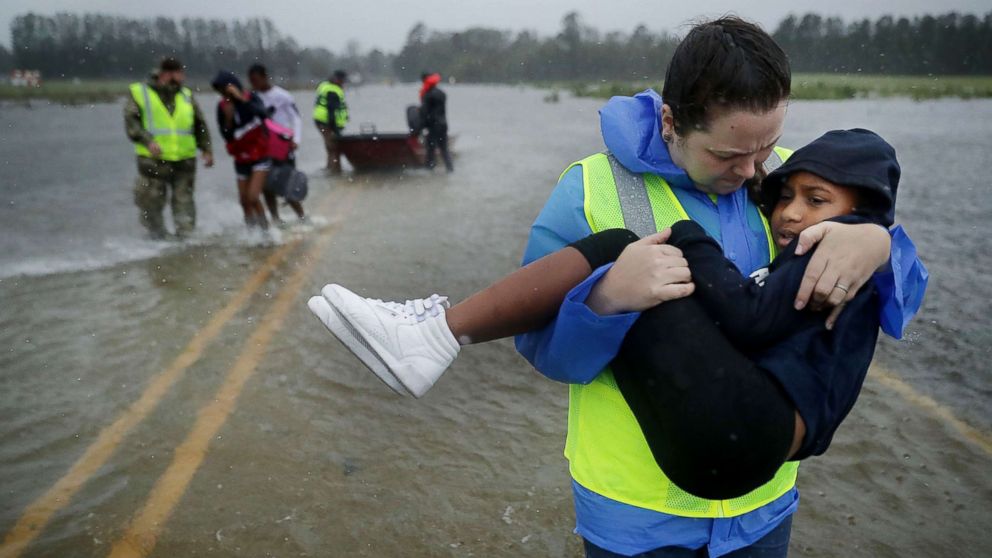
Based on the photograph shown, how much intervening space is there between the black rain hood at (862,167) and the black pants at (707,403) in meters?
0.46

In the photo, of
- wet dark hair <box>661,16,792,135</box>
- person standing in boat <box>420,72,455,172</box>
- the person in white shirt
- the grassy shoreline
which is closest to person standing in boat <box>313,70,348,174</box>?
person standing in boat <box>420,72,455,172</box>

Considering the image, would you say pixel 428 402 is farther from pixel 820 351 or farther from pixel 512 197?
pixel 512 197

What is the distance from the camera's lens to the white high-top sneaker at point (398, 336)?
5.50 feet

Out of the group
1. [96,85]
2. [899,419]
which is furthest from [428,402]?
[96,85]

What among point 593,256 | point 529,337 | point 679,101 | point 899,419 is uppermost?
point 679,101

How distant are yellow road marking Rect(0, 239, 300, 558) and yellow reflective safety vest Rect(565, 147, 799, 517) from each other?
2.70m

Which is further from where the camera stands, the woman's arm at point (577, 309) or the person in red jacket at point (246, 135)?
the person in red jacket at point (246, 135)

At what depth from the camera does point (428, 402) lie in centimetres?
444

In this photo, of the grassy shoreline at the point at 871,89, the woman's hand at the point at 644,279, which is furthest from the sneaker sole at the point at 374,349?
the grassy shoreline at the point at 871,89

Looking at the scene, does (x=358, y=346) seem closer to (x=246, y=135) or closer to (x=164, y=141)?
(x=246, y=135)

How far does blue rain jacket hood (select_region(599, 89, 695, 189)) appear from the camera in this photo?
5.13 feet

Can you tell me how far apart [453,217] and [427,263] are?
2.55 meters

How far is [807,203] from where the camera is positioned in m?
1.60

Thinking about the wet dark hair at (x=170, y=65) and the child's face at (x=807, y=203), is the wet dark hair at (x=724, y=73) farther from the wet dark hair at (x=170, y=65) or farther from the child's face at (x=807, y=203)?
the wet dark hair at (x=170, y=65)
